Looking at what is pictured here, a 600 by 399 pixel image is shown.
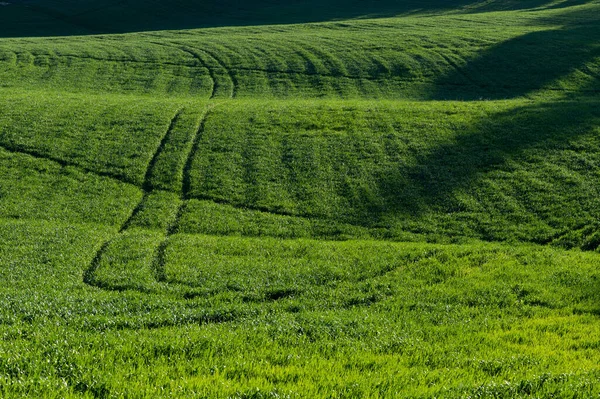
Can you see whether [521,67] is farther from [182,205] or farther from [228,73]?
[182,205]

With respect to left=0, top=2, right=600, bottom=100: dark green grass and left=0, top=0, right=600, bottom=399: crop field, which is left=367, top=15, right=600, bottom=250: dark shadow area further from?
left=0, top=2, right=600, bottom=100: dark green grass

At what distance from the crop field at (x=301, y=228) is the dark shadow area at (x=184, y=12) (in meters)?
50.7

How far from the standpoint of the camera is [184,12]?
125312 millimetres

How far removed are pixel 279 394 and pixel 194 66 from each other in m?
62.8

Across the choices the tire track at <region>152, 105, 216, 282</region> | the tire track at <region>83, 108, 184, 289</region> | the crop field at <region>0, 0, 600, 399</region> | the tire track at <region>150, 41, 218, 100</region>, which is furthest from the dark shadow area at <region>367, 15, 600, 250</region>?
the tire track at <region>150, 41, 218, 100</region>

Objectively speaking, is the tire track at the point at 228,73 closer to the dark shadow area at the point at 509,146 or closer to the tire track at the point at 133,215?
the tire track at the point at 133,215

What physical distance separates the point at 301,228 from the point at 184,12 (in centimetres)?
11047

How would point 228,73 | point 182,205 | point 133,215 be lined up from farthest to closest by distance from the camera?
point 228,73 < point 182,205 < point 133,215

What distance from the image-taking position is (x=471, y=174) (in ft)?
111

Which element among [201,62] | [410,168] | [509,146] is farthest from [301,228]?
[201,62]

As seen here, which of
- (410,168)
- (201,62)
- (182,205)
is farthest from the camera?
(201,62)

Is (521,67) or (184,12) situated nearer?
(521,67)

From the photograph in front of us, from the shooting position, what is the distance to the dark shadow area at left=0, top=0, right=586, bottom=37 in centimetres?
11288

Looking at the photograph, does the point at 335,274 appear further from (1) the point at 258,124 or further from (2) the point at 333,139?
(1) the point at 258,124
